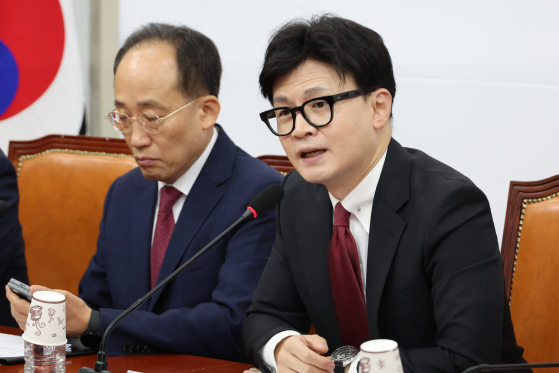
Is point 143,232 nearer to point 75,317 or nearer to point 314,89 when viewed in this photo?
point 75,317

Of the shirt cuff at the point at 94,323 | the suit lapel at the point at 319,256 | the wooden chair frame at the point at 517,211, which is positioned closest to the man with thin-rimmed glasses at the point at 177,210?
the shirt cuff at the point at 94,323

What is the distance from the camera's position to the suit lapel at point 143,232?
1896 millimetres

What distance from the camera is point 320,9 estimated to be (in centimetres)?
260

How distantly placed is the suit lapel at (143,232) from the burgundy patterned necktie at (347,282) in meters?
0.63

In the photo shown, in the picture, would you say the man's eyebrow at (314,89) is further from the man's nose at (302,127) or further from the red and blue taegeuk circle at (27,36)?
the red and blue taegeuk circle at (27,36)

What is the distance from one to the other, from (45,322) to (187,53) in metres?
1.02

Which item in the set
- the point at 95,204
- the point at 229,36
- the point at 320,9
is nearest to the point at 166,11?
the point at 229,36

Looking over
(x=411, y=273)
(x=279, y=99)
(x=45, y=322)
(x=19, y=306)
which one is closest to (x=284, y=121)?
(x=279, y=99)

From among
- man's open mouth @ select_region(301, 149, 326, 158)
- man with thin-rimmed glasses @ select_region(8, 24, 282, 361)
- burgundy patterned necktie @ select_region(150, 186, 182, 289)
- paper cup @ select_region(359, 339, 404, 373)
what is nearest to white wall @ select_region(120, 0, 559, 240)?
→ man with thin-rimmed glasses @ select_region(8, 24, 282, 361)

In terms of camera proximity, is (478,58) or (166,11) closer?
(478,58)

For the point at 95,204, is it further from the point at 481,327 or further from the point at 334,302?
the point at 481,327

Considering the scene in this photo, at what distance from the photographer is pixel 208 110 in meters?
2.01

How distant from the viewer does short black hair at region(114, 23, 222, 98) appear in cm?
195

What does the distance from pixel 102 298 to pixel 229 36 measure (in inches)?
54.4
